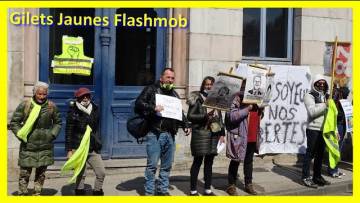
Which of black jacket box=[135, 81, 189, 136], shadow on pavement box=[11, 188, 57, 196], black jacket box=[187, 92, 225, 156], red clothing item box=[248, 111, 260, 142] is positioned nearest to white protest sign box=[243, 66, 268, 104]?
red clothing item box=[248, 111, 260, 142]

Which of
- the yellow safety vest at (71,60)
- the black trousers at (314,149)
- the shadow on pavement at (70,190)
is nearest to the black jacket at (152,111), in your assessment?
Answer: the shadow on pavement at (70,190)

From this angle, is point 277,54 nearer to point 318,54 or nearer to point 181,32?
point 318,54

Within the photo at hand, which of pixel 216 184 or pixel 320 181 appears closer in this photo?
pixel 216 184

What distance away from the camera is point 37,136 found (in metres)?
6.25

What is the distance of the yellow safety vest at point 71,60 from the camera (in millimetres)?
8203

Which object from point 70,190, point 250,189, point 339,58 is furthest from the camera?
point 339,58

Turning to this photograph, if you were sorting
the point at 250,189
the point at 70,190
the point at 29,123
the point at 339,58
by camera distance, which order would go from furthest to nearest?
the point at 339,58 < the point at 250,189 < the point at 70,190 < the point at 29,123

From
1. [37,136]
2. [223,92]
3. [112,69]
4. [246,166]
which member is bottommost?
[246,166]

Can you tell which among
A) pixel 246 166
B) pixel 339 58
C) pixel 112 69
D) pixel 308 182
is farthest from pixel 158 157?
pixel 339 58

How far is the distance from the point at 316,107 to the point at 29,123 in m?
4.70

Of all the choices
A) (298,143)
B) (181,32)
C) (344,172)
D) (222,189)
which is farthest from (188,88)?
(344,172)

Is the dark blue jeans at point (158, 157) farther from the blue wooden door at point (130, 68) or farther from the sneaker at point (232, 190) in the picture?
the blue wooden door at point (130, 68)

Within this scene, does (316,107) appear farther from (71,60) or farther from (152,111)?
(71,60)

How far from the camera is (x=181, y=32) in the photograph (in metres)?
8.92
